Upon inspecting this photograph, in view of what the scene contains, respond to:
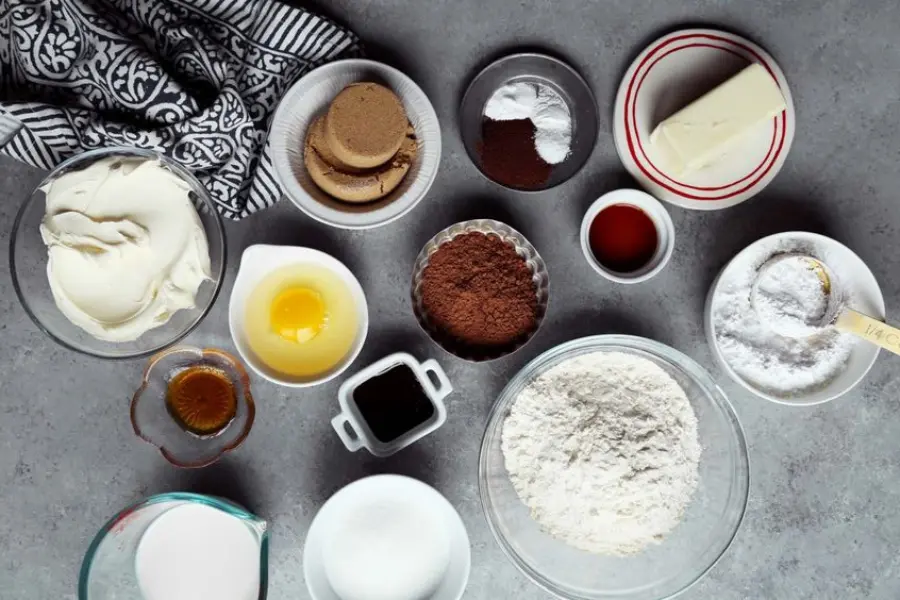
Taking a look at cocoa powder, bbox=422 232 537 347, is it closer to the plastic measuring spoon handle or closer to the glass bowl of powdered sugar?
the glass bowl of powdered sugar

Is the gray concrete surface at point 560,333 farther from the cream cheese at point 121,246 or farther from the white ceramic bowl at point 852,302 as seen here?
the cream cheese at point 121,246

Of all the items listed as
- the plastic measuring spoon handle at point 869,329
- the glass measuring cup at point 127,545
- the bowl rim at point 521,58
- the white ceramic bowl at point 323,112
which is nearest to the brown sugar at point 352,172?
the white ceramic bowl at point 323,112

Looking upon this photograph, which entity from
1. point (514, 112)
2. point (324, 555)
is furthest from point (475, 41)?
point (324, 555)

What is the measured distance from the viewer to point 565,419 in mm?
1309

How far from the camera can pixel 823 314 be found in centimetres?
134

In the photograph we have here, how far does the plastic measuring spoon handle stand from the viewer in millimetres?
1271

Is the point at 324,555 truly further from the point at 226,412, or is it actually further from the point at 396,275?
the point at 396,275

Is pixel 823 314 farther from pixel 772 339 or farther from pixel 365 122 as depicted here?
pixel 365 122

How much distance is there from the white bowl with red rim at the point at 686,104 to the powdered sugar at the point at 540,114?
4.4 inches

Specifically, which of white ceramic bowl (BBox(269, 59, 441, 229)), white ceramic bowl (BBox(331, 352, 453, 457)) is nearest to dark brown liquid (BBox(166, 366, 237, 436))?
white ceramic bowl (BBox(331, 352, 453, 457))

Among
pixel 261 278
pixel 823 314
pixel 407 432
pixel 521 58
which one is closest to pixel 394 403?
pixel 407 432

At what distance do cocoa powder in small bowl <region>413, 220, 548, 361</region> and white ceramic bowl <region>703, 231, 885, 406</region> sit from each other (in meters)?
0.37

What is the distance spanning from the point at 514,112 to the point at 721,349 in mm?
628

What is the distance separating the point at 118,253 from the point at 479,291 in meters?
0.65
